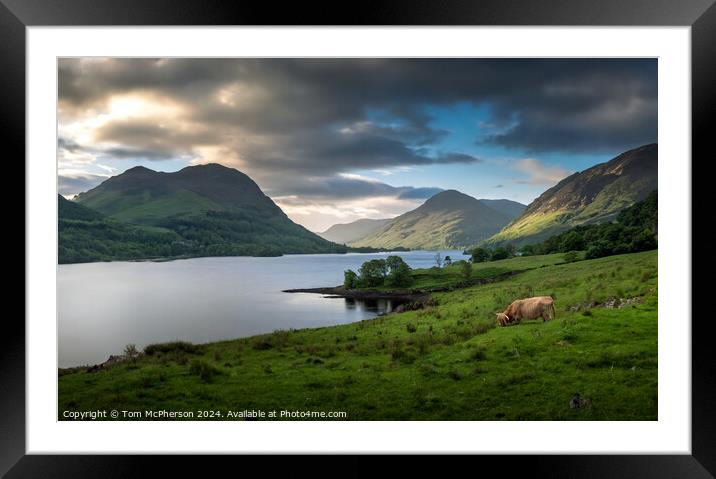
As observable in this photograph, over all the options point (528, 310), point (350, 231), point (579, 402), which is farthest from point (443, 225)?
point (579, 402)

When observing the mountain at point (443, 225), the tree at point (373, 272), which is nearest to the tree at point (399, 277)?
the tree at point (373, 272)

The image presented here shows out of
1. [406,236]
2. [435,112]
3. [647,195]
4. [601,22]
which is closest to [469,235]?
[406,236]

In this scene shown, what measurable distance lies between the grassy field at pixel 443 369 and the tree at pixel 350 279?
84 centimetres

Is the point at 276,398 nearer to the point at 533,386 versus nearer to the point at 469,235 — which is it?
the point at 533,386

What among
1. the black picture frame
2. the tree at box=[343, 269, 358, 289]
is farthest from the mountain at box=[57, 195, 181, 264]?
the tree at box=[343, 269, 358, 289]

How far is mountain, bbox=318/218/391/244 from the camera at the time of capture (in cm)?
641

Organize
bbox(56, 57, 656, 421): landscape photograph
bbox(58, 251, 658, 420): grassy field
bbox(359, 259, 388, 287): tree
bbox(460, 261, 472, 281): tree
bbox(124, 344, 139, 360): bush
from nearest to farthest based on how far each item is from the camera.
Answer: bbox(58, 251, 658, 420): grassy field, bbox(56, 57, 656, 421): landscape photograph, bbox(124, 344, 139, 360): bush, bbox(359, 259, 388, 287): tree, bbox(460, 261, 472, 281): tree

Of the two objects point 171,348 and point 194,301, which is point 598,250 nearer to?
point 194,301

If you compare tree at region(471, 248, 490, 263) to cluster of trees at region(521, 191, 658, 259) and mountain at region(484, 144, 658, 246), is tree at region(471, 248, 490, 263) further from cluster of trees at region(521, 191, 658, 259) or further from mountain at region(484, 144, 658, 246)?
cluster of trees at region(521, 191, 658, 259)

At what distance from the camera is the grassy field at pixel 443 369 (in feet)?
13.8

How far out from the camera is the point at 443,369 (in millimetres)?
4605

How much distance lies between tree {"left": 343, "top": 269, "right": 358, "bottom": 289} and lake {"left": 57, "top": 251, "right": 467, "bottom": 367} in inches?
3.5

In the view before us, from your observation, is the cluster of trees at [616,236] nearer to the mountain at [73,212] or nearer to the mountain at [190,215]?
the mountain at [190,215]

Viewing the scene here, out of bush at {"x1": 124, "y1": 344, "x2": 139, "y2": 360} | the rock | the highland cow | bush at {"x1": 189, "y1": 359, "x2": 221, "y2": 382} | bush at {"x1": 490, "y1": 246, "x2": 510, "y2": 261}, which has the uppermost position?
bush at {"x1": 490, "y1": 246, "x2": 510, "y2": 261}
